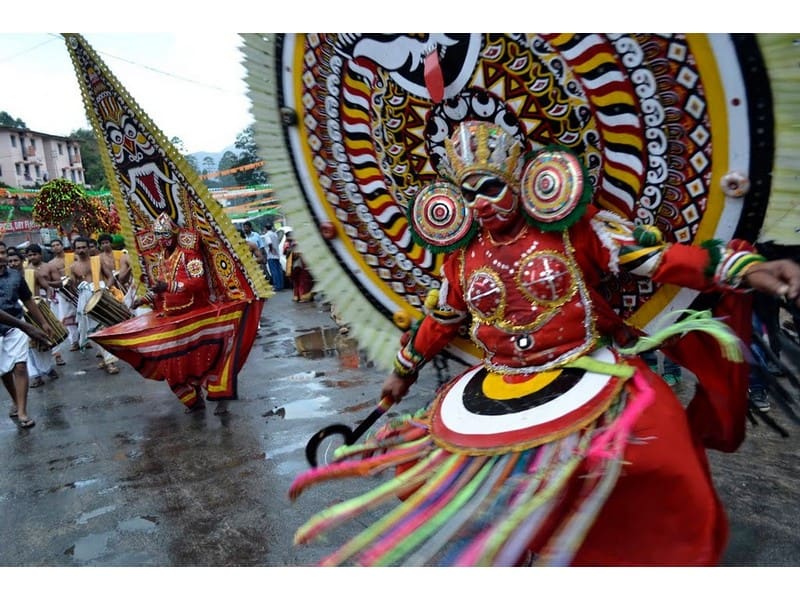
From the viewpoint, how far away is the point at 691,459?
5.88ft

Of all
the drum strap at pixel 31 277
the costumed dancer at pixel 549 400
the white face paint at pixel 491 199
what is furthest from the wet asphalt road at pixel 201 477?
the drum strap at pixel 31 277

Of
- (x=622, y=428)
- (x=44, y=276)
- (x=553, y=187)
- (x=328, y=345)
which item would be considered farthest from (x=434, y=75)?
(x=44, y=276)

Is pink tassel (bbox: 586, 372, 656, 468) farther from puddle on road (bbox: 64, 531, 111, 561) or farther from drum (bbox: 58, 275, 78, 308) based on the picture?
drum (bbox: 58, 275, 78, 308)

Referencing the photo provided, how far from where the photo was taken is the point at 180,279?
16.9 feet

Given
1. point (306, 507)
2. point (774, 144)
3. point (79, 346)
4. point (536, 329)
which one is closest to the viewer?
point (774, 144)

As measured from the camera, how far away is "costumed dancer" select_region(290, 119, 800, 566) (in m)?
1.74

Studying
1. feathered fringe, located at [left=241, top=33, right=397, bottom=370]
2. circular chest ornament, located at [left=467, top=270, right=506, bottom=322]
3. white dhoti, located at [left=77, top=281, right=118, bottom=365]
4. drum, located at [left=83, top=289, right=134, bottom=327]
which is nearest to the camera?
circular chest ornament, located at [left=467, top=270, right=506, bottom=322]

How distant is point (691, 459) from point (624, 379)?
0.29m

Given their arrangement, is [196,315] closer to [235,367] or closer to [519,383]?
[235,367]

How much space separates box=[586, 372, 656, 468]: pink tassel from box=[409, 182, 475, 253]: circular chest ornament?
2.48 feet

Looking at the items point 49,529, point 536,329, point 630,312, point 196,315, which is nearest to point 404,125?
point 536,329

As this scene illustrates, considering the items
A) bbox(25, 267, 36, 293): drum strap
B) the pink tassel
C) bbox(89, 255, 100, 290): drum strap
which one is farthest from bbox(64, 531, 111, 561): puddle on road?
bbox(25, 267, 36, 293): drum strap

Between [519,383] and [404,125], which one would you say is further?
[404,125]

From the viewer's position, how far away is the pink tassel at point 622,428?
1729 millimetres
